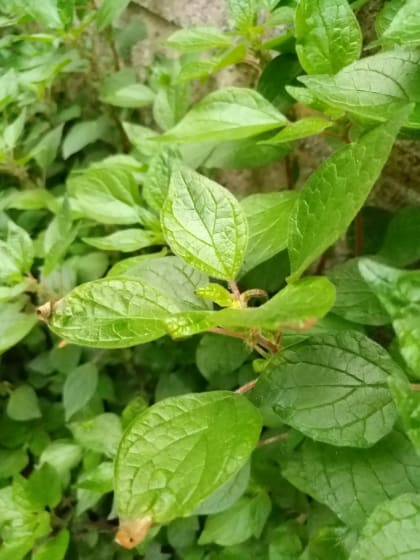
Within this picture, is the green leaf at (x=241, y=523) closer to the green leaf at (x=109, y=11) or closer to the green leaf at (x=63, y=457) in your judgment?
the green leaf at (x=63, y=457)

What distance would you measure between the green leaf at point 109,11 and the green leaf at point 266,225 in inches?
14.6

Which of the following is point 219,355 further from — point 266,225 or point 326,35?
point 326,35

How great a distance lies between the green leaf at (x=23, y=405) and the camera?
0.84 meters

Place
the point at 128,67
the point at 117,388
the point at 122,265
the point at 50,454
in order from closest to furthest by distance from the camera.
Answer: the point at 122,265 < the point at 50,454 < the point at 117,388 < the point at 128,67

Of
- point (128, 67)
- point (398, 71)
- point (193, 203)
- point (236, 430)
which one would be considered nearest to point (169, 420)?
point (236, 430)

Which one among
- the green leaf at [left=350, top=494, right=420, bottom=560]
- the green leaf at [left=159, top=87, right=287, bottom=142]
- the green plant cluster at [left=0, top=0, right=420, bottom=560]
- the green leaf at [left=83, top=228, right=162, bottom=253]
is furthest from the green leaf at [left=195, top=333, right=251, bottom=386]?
the green leaf at [left=350, top=494, right=420, bottom=560]

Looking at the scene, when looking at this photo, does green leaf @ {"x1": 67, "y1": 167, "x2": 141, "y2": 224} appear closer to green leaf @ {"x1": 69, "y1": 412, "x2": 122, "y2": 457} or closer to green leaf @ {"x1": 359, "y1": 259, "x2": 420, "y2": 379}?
green leaf @ {"x1": 69, "y1": 412, "x2": 122, "y2": 457}

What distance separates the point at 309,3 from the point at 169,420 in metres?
0.31

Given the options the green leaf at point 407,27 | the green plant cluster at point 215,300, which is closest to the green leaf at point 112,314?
Result: the green plant cluster at point 215,300

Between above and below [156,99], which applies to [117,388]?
below

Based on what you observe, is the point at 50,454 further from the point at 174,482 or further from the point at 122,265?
the point at 174,482

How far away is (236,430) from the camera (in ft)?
1.19

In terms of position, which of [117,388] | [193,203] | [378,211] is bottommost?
[117,388]

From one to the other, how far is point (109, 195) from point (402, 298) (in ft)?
1.41
